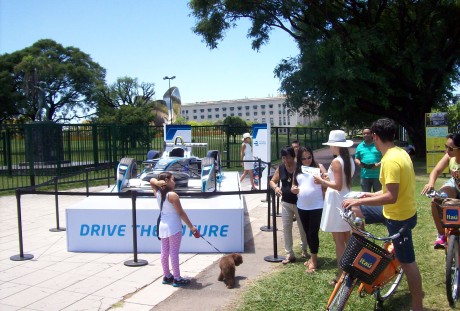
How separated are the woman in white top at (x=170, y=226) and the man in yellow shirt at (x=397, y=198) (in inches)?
88.6

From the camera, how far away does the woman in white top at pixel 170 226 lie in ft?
17.4

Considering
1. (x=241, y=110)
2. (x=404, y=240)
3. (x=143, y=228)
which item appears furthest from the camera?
(x=241, y=110)

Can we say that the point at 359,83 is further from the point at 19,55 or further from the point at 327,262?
the point at 19,55

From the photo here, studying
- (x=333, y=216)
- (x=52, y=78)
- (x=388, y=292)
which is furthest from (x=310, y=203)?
(x=52, y=78)

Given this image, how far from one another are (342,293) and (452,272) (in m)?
1.52

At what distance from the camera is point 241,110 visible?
165250mm

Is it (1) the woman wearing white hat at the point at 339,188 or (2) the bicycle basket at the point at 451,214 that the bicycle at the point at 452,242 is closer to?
(2) the bicycle basket at the point at 451,214

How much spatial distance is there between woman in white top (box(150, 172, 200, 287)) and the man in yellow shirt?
225 cm

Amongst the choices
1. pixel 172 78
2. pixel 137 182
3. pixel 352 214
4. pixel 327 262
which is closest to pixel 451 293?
pixel 352 214

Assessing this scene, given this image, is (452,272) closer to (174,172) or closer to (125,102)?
(174,172)

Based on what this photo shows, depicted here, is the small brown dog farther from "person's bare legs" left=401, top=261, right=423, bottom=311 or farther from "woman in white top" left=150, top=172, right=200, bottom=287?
"person's bare legs" left=401, top=261, right=423, bottom=311

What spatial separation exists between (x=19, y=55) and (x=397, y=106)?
42.4 m

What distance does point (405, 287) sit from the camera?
494 centimetres

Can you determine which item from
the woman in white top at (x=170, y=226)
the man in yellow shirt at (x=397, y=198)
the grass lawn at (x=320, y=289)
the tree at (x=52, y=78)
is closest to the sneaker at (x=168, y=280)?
the woman in white top at (x=170, y=226)
